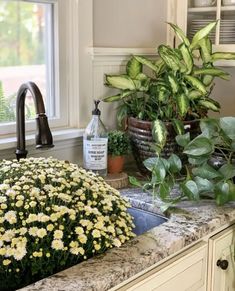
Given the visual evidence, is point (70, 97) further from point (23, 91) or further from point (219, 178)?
point (219, 178)

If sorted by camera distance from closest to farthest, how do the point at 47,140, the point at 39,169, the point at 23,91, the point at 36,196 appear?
the point at 36,196 < the point at 39,169 < the point at 47,140 < the point at 23,91

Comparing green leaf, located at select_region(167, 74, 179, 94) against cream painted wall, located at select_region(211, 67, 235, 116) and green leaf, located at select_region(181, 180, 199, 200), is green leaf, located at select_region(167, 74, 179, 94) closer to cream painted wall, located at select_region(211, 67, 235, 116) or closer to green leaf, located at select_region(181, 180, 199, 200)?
green leaf, located at select_region(181, 180, 199, 200)

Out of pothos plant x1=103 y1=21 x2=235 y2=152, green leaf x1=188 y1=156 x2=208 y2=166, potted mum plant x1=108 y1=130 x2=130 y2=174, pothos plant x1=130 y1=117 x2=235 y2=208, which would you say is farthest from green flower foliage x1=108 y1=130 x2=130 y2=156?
green leaf x1=188 y1=156 x2=208 y2=166

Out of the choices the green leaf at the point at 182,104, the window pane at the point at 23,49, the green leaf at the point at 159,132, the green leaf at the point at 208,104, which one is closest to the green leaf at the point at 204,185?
the green leaf at the point at 159,132

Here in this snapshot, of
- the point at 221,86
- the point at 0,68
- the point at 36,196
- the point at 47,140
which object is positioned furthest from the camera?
the point at 221,86

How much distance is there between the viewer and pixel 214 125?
1.61 m

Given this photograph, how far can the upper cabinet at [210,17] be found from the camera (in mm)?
2100

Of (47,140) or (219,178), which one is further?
(219,178)

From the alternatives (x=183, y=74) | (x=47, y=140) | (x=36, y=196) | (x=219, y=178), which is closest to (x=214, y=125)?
(x=219, y=178)

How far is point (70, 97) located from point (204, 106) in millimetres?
532

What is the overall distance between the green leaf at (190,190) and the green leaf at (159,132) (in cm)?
21

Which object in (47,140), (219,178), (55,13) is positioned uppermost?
(55,13)

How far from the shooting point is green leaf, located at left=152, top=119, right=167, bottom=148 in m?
1.72

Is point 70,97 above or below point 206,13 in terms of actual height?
below
